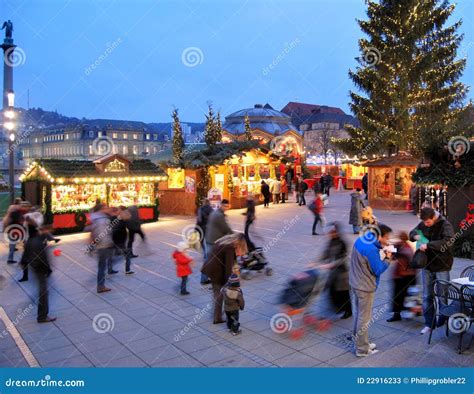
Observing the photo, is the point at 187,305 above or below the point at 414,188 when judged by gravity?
below

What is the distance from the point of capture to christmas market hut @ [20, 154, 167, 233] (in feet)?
58.9

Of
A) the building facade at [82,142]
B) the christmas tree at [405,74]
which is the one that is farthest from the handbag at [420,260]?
the building facade at [82,142]

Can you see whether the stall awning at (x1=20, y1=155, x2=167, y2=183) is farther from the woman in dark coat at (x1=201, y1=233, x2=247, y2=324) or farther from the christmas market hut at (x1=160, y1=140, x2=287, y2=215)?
the woman in dark coat at (x1=201, y1=233, x2=247, y2=324)

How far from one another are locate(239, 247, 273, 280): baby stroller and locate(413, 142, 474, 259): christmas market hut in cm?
533

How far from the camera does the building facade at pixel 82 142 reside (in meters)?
93.1

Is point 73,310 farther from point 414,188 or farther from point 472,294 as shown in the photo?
point 414,188

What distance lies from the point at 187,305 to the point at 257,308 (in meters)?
1.33

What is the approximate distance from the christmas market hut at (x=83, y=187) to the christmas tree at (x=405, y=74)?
602 inches

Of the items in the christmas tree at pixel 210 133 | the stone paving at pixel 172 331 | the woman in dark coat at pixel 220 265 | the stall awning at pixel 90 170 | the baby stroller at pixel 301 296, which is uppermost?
the christmas tree at pixel 210 133

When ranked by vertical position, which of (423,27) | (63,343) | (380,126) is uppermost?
(423,27)

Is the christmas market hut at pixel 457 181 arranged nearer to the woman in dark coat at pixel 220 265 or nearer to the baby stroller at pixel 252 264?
the baby stroller at pixel 252 264

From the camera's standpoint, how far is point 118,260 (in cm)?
1220

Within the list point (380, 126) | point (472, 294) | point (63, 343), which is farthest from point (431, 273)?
point (380, 126)

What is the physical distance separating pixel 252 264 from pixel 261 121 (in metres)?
53.0
